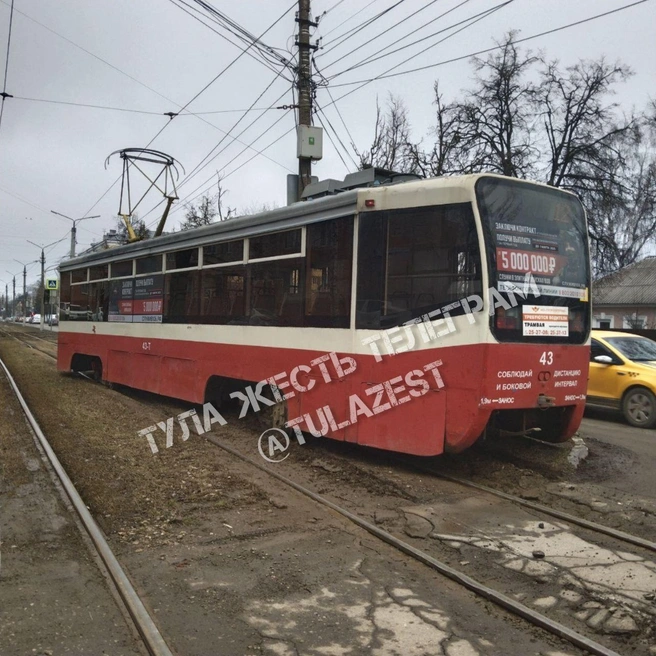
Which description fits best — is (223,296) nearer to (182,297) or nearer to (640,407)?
(182,297)

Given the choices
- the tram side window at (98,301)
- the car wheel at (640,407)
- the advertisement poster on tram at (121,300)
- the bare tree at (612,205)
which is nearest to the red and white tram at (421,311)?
the car wheel at (640,407)

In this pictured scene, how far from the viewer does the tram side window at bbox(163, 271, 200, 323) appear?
376 inches

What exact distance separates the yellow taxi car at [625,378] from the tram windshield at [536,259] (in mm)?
4213

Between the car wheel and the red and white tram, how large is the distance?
3.85 meters

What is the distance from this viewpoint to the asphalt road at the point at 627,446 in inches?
255

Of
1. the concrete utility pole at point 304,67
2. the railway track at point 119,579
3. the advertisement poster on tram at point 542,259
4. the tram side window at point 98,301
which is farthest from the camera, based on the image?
the concrete utility pole at point 304,67

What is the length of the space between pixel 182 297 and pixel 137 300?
186cm

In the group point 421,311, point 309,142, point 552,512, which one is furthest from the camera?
point 309,142

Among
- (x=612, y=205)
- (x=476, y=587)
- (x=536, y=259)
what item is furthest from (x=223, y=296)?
(x=612, y=205)

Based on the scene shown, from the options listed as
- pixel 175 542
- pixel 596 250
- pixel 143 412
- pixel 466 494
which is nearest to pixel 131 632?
pixel 175 542

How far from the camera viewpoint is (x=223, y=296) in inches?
348

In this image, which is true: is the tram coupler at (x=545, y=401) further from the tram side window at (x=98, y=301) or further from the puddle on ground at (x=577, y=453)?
the tram side window at (x=98, y=301)

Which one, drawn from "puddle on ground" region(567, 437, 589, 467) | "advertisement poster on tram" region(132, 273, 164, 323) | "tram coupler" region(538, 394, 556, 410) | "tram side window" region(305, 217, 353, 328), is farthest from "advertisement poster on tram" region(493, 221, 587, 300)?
"advertisement poster on tram" region(132, 273, 164, 323)

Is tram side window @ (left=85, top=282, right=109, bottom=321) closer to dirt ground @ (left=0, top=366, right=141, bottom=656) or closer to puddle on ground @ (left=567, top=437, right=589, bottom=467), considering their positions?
dirt ground @ (left=0, top=366, right=141, bottom=656)
